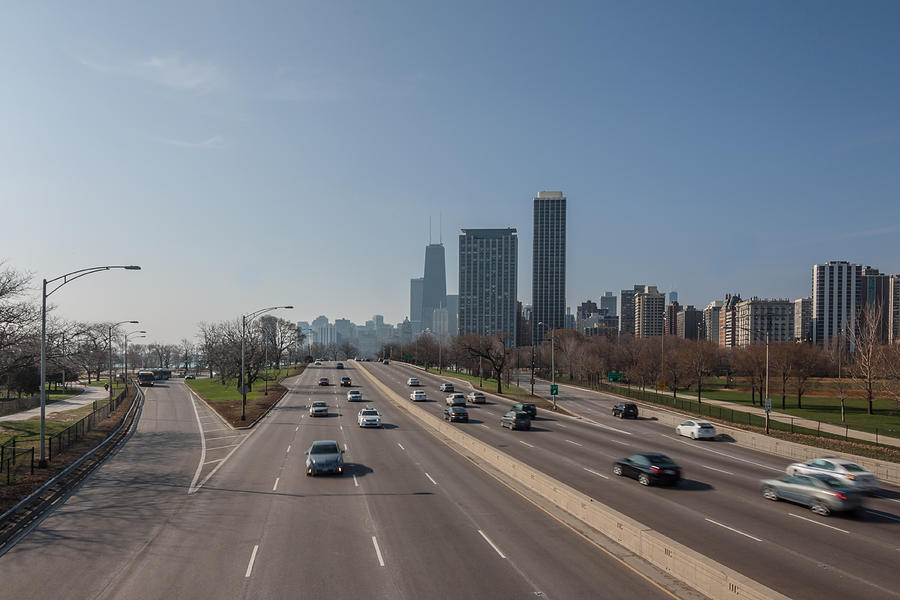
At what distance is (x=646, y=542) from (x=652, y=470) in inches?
398

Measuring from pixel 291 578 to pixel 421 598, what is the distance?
3.07 meters

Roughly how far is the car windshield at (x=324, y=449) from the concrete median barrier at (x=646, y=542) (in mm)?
7496

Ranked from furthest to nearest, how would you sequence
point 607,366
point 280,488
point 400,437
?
point 607,366 → point 400,437 → point 280,488

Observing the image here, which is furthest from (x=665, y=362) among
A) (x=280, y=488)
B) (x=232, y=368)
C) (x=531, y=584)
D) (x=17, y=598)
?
(x=17, y=598)

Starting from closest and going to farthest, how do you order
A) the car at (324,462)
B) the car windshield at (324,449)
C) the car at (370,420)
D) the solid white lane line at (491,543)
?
the solid white lane line at (491,543), the car at (324,462), the car windshield at (324,449), the car at (370,420)

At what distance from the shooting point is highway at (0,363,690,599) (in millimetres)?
11734

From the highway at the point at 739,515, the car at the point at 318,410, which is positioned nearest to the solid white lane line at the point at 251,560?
the highway at the point at 739,515

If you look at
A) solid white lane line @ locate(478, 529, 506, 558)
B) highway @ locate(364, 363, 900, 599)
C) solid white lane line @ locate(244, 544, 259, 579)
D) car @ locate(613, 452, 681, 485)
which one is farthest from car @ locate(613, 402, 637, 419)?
solid white lane line @ locate(244, 544, 259, 579)

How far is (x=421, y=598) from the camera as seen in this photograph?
436 inches

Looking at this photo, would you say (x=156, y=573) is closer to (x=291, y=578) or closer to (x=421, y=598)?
(x=291, y=578)

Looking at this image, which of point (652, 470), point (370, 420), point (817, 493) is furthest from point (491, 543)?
point (370, 420)

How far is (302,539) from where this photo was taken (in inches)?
592

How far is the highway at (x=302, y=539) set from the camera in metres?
11.7

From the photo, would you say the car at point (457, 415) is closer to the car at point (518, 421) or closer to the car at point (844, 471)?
the car at point (518, 421)
